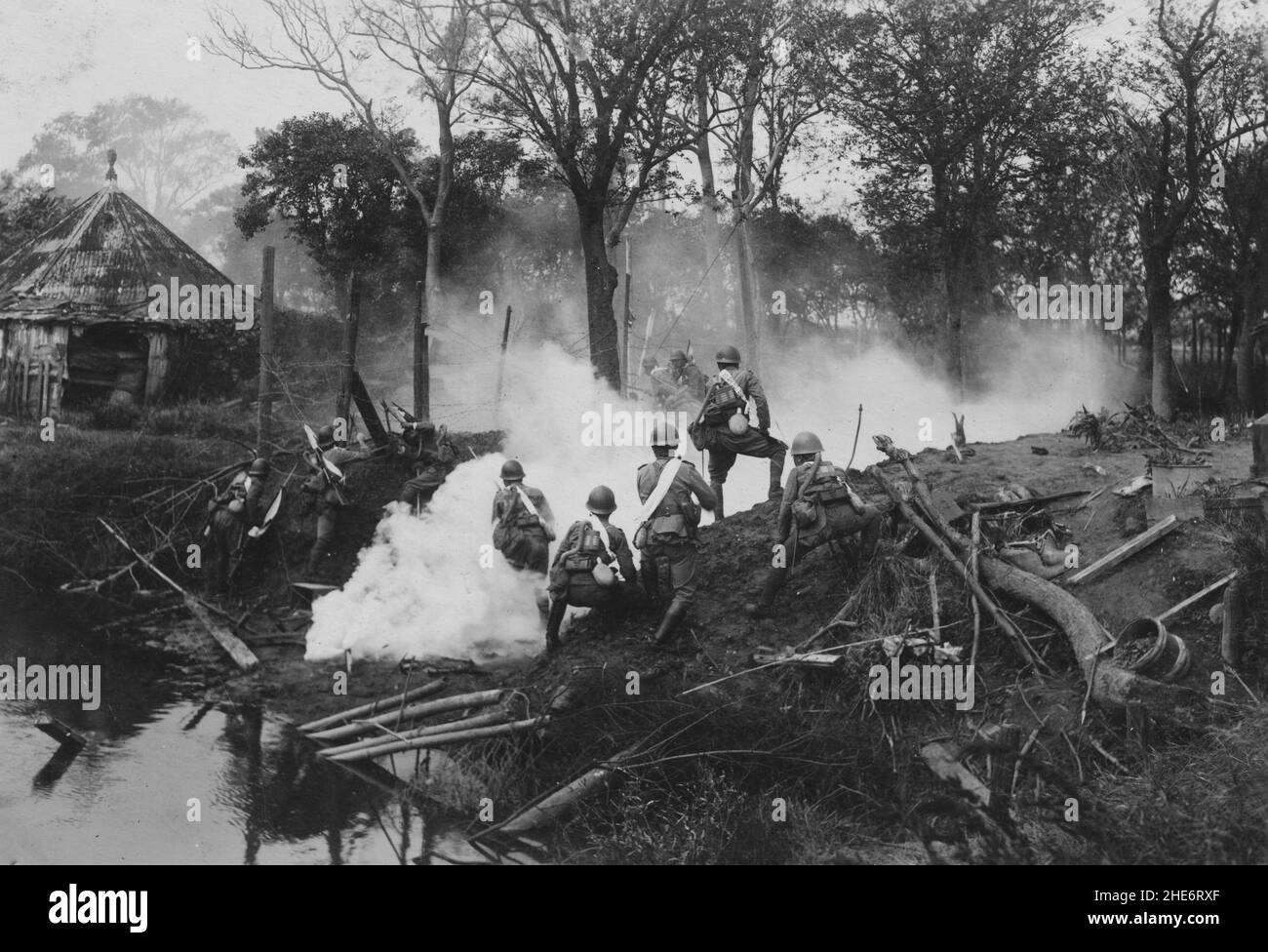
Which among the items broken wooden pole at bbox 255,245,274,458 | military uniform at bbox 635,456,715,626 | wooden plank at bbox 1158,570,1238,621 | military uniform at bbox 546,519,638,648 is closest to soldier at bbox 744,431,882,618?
military uniform at bbox 635,456,715,626

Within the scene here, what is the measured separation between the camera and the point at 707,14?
1753cm

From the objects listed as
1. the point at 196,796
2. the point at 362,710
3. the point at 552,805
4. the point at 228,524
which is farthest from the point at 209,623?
the point at 552,805

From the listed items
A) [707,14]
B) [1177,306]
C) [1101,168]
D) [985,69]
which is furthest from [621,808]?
[1177,306]

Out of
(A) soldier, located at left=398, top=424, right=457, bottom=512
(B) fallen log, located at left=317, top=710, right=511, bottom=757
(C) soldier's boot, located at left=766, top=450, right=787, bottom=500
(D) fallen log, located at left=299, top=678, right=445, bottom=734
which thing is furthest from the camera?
(A) soldier, located at left=398, top=424, right=457, bottom=512

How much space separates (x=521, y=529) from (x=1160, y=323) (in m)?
12.5

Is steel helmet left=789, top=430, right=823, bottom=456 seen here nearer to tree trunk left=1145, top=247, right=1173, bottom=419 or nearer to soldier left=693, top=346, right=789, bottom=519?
soldier left=693, top=346, right=789, bottom=519

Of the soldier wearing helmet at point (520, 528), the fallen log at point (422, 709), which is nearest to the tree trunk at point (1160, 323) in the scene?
the soldier wearing helmet at point (520, 528)

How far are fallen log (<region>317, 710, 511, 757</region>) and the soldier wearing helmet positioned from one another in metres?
2.50

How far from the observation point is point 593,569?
8672mm

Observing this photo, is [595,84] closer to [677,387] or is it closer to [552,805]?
[677,387]

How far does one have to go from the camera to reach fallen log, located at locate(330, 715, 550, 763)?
7266 millimetres

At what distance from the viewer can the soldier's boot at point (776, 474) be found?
1071 centimetres

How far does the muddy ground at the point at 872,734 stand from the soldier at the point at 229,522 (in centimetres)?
270

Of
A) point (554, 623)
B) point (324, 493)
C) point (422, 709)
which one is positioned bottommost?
point (422, 709)
